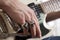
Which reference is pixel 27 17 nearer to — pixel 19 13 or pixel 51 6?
pixel 19 13

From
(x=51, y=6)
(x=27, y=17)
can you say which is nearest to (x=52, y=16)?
(x=51, y=6)

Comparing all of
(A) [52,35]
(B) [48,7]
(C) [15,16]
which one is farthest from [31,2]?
(C) [15,16]

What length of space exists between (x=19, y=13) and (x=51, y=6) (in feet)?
1.30

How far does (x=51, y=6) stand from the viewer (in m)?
1.08

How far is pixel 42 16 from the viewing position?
0.96 m

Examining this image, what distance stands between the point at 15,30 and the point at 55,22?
14.7 inches

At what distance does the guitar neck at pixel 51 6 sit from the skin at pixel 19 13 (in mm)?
276

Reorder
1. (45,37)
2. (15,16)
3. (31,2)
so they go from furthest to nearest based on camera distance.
→ (31,2) < (45,37) < (15,16)

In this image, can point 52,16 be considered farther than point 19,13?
Yes

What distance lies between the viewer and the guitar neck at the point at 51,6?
104 cm

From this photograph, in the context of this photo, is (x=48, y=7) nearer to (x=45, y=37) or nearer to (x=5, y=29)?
(x=45, y=37)

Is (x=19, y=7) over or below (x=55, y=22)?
over

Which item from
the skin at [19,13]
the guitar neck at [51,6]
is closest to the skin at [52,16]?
the guitar neck at [51,6]

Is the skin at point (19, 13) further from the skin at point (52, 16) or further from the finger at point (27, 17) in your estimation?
the skin at point (52, 16)
